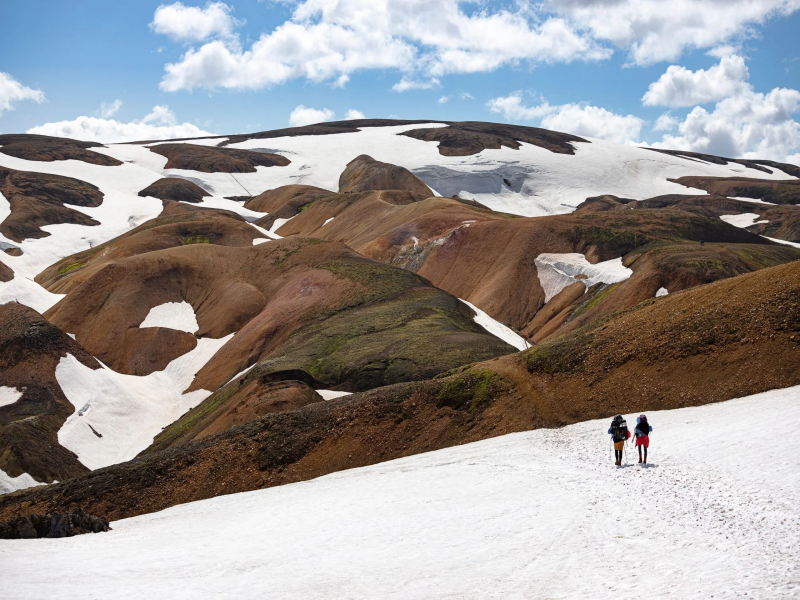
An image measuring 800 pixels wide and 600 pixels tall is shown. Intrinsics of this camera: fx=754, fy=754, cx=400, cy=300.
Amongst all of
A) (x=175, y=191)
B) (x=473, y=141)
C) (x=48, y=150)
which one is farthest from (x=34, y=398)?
(x=473, y=141)

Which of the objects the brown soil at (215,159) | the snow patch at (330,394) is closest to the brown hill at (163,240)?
the snow patch at (330,394)

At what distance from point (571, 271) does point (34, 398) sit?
49.5 meters

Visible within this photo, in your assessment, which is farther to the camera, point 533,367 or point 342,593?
point 533,367

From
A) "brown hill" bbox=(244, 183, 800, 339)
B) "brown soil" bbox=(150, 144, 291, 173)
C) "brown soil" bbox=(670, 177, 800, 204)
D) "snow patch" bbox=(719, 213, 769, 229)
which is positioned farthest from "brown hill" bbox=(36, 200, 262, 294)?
"brown soil" bbox=(670, 177, 800, 204)

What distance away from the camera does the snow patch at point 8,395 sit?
50.8 m

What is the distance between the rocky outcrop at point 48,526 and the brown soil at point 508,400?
5346 millimetres

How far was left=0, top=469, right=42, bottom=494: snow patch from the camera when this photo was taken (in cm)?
3844

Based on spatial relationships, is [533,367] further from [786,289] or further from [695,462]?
[695,462]

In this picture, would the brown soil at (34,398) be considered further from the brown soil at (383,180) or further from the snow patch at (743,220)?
the snow patch at (743,220)

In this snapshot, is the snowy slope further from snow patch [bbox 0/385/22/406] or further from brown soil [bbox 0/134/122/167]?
brown soil [bbox 0/134/122/167]

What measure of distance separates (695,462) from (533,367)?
13252 millimetres

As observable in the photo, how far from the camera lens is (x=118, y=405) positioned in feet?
176

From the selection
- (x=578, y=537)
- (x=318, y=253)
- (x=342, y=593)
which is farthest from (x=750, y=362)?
(x=318, y=253)

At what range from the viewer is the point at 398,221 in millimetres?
103062
